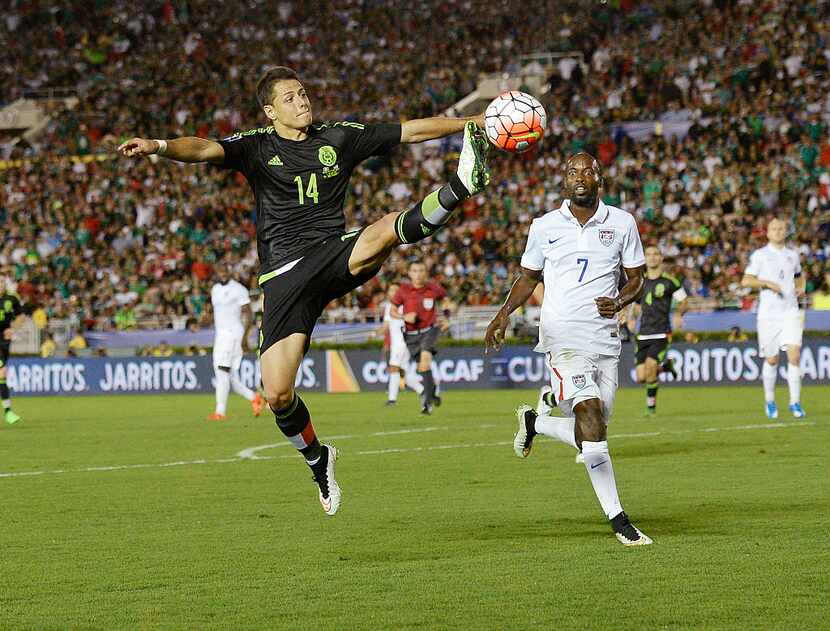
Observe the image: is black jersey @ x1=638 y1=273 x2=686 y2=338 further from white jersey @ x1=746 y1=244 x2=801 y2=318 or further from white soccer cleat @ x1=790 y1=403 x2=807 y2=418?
white soccer cleat @ x1=790 y1=403 x2=807 y2=418

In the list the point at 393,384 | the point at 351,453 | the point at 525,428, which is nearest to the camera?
the point at 525,428

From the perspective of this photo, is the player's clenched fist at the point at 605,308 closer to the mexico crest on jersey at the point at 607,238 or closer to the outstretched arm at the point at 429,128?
the mexico crest on jersey at the point at 607,238

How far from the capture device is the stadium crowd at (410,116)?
33.5 m

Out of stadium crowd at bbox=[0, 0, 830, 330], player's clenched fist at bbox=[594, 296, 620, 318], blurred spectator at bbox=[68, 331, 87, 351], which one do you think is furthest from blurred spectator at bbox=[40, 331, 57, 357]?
player's clenched fist at bbox=[594, 296, 620, 318]

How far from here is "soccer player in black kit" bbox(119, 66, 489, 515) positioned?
8.88 meters

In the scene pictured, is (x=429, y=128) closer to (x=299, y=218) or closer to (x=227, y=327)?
(x=299, y=218)

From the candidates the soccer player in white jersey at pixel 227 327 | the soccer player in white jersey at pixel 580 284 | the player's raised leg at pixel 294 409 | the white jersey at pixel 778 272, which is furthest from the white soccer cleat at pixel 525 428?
the soccer player in white jersey at pixel 227 327

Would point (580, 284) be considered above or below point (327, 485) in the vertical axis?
above

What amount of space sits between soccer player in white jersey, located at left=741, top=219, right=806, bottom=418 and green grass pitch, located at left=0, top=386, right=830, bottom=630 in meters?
1.95

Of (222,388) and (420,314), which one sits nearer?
(222,388)

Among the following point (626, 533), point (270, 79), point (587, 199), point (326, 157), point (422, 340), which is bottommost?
point (422, 340)

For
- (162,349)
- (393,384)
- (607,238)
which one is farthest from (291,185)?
(162,349)

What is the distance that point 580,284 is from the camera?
8812mm

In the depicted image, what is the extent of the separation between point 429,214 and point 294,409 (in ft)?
6.60
